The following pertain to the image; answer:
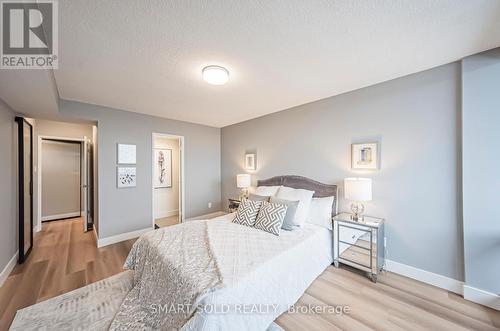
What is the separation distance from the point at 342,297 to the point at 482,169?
190 cm

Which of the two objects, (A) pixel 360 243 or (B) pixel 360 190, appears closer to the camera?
(B) pixel 360 190

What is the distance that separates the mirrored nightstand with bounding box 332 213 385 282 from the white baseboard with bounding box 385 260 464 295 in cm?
13

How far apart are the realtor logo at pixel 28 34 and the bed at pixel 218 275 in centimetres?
192

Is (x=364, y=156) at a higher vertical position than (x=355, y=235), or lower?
higher

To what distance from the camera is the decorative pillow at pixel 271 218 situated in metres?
2.35

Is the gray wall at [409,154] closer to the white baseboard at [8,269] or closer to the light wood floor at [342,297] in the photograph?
the light wood floor at [342,297]

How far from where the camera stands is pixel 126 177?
3596mm

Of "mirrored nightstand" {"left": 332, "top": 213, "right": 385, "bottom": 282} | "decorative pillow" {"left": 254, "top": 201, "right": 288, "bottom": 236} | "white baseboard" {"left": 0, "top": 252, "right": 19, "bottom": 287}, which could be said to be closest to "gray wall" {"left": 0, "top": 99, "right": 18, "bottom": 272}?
"white baseboard" {"left": 0, "top": 252, "right": 19, "bottom": 287}

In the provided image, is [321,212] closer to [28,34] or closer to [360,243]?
[360,243]

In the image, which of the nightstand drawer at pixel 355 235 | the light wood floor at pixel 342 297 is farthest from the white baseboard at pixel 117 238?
the nightstand drawer at pixel 355 235

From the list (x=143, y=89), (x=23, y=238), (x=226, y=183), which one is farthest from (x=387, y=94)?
(x=23, y=238)

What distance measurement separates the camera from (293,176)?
11.3 feet

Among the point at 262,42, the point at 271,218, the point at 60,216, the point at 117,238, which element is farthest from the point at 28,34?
the point at 60,216

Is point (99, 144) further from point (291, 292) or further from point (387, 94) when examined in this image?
point (387, 94)
